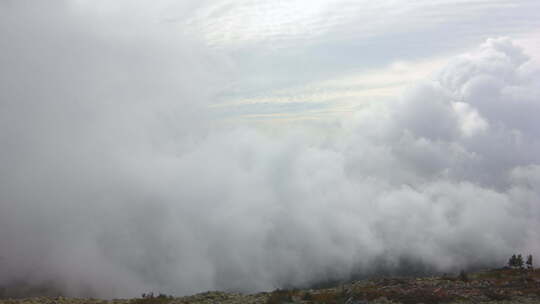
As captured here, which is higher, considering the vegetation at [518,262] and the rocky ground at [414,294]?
the vegetation at [518,262]

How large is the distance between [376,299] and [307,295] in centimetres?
490

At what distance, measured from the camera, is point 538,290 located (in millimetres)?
22469

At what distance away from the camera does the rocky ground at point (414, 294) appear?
70.3 feet

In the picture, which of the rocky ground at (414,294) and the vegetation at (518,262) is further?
the vegetation at (518,262)

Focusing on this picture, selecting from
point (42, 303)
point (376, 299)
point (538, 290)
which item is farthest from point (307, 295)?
point (42, 303)

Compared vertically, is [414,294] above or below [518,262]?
below

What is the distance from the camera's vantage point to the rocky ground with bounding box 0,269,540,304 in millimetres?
21422

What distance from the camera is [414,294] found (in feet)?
74.3

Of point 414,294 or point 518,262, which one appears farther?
point 518,262

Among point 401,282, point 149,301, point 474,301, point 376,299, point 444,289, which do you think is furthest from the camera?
point 401,282

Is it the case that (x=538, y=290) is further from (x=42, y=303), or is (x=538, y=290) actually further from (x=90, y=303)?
(x=42, y=303)

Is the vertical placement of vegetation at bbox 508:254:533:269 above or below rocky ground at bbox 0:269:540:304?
above

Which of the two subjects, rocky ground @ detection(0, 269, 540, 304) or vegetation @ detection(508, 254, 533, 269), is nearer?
rocky ground @ detection(0, 269, 540, 304)

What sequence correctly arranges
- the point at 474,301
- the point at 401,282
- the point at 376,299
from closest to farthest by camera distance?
the point at 474,301, the point at 376,299, the point at 401,282
